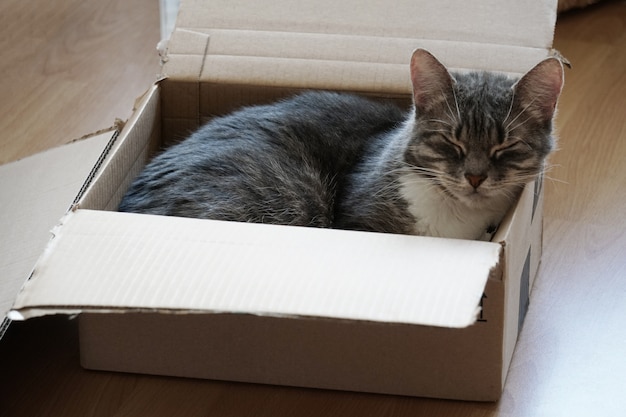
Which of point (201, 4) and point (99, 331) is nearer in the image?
point (99, 331)

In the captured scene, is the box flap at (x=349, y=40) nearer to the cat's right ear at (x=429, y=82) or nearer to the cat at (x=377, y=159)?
the cat at (x=377, y=159)

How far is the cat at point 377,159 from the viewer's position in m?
1.41

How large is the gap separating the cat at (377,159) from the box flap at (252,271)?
174 millimetres

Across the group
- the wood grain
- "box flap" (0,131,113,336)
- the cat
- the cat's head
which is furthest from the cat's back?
the wood grain

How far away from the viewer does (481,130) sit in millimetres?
1406

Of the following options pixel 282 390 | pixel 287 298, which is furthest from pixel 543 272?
pixel 287 298

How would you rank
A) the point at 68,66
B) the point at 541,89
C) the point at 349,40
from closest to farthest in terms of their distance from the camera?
1. the point at 541,89
2. the point at 349,40
3. the point at 68,66

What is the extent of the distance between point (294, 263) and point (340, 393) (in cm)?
35

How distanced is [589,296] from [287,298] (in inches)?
31.1

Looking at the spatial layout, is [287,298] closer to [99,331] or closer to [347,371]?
[347,371]

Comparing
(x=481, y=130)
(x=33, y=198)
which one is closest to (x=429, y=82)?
(x=481, y=130)

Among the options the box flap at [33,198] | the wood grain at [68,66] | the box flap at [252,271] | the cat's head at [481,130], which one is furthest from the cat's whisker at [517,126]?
the wood grain at [68,66]

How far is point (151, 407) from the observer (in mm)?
1472

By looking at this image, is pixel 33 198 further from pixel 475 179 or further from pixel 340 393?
pixel 475 179
